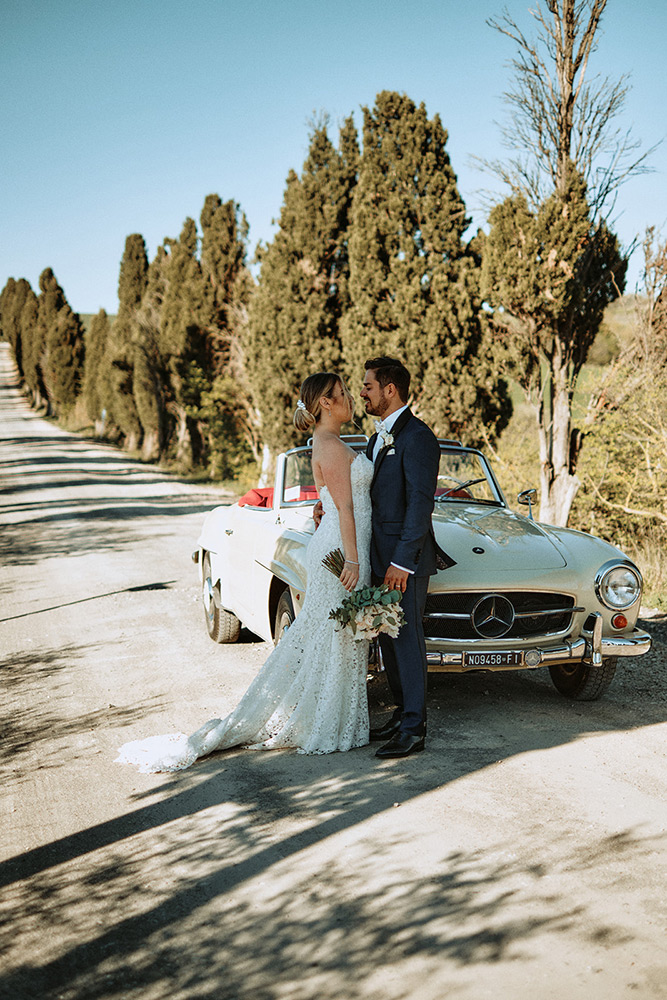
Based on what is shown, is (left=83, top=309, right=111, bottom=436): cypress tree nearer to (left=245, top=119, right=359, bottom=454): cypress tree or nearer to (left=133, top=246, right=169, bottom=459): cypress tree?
(left=133, top=246, right=169, bottom=459): cypress tree

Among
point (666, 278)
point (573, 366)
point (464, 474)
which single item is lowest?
point (464, 474)

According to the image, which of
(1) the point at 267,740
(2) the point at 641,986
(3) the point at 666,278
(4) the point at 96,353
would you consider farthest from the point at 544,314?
(4) the point at 96,353

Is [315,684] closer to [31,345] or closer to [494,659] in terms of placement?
[494,659]

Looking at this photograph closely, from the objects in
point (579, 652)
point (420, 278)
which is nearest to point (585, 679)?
point (579, 652)

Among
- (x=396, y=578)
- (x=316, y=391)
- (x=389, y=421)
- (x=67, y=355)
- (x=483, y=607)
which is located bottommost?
(x=483, y=607)

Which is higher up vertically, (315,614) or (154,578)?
Result: (315,614)

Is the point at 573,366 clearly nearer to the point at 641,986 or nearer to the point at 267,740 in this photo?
the point at 267,740

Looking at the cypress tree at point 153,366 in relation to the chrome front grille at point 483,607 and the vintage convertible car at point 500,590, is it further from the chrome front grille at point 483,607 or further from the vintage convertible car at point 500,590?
the chrome front grille at point 483,607

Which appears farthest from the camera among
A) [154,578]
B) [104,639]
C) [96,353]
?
[96,353]

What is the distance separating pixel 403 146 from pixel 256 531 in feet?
36.8

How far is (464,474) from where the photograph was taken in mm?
6742

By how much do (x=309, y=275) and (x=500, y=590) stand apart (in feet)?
52.9

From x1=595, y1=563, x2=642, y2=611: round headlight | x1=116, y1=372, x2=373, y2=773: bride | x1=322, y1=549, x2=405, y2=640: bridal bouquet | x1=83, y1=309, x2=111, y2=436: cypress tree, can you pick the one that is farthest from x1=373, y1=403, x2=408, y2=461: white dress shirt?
x1=83, y1=309, x2=111, y2=436: cypress tree

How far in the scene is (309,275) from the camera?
19.9m
